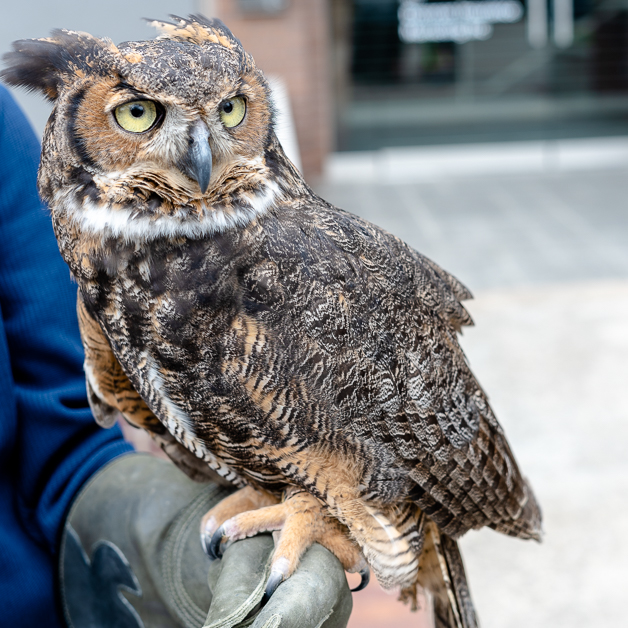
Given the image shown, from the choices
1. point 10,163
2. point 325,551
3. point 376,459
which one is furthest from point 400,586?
point 10,163

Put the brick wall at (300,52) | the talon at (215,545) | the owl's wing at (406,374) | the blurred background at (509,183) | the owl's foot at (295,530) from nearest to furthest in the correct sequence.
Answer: the owl's wing at (406,374) → the owl's foot at (295,530) → the talon at (215,545) → the blurred background at (509,183) → the brick wall at (300,52)

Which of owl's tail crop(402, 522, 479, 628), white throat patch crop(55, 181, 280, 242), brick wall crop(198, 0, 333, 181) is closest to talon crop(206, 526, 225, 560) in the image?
owl's tail crop(402, 522, 479, 628)

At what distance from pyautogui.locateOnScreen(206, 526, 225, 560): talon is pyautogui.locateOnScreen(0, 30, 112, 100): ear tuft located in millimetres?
988

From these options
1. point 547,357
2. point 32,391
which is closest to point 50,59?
point 32,391

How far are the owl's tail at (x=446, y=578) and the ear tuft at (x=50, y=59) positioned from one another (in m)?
1.29

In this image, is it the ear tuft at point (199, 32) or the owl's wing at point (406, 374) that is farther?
the owl's wing at point (406, 374)

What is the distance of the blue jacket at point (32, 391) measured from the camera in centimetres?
175

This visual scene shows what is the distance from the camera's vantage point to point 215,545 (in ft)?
5.60

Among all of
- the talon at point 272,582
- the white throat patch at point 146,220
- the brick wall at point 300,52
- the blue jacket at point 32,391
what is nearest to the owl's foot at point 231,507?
the talon at point 272,582

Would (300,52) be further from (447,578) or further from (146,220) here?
(146,220)

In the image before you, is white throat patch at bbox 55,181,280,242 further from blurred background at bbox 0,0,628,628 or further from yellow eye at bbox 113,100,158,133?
blurred background at bbox 0,0,628,628

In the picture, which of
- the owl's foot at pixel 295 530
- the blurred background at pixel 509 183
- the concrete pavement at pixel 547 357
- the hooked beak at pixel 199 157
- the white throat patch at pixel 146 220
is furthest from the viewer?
the blurred background at pixel 509 183

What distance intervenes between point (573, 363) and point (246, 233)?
3970 mm

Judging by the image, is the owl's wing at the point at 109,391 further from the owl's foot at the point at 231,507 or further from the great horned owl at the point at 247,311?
the owl's foot at the point at 231,507
